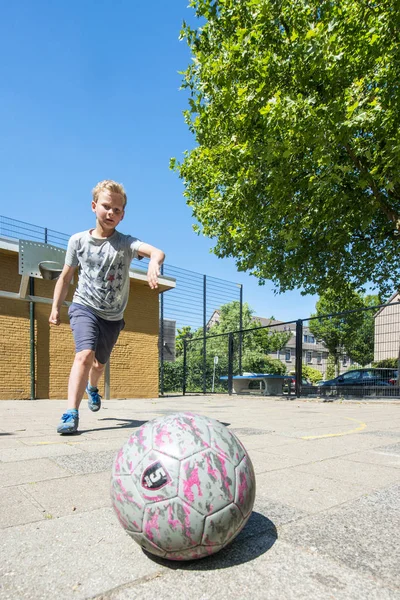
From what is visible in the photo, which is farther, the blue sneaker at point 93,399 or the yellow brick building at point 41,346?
the yellow brick building at point 41,346

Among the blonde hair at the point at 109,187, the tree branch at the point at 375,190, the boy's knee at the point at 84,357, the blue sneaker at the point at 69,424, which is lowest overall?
the blue sneaker at the point at 69,424

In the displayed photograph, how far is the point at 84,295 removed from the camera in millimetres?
4141

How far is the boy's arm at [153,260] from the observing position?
3375mm

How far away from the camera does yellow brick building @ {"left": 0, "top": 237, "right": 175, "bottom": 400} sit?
38.1ft

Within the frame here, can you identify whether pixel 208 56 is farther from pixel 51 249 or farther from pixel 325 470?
pixel 325 470

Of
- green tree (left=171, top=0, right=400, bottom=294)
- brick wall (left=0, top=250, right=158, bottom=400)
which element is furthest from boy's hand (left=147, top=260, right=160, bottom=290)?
brick wall (left=0, top=250, right=158, bottom=400)

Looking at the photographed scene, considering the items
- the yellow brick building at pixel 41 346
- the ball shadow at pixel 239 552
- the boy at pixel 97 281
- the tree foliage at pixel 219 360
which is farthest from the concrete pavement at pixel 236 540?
the tree foliage at pixel 219 360

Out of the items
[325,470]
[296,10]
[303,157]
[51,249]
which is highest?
[296,10]

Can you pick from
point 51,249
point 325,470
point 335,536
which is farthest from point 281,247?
point 335,536

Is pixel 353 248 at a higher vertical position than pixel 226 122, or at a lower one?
lower

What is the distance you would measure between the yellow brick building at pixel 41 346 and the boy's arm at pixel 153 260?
24.7 ft

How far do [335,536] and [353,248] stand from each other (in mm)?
12767

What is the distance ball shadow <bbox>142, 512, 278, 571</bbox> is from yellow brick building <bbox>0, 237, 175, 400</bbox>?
32.7 ft

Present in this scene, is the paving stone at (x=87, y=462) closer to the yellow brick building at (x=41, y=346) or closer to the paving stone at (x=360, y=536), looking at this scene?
the paving stone at (x=360, y=536)
